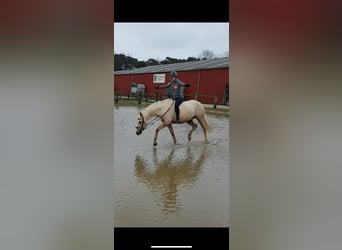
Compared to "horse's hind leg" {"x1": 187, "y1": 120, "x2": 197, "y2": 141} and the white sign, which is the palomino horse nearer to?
"horse's hind leg" {"x1": 187, "y1": 120, "x2": 197, "y2": 141}

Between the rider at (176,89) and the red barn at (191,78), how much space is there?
0.09 ft

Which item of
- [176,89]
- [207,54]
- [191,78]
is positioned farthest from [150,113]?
[207,54]

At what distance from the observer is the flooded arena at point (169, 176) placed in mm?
2254

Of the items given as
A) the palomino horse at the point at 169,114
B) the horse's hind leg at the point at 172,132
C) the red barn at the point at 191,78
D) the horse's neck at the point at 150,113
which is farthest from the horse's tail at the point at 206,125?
the horse's neck at the point at 150,113

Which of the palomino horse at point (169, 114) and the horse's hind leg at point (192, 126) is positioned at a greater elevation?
the palomino horse at point (169, 114)

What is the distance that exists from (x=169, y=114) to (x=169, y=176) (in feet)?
1.49

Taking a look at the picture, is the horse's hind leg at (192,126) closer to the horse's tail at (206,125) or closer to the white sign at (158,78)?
the horse's tail at (206,125)

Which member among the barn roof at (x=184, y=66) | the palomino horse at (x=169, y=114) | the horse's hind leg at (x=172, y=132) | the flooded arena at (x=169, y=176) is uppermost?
the barn roof at (x=184, y=66)

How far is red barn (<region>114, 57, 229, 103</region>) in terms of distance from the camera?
2350mm
